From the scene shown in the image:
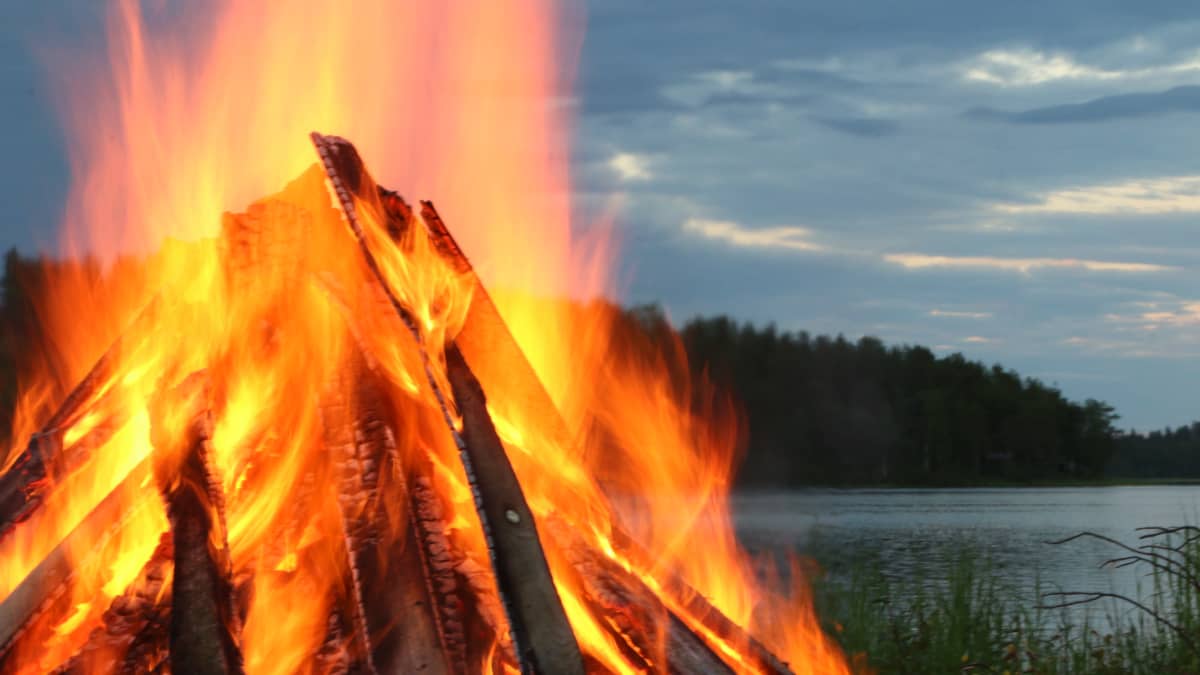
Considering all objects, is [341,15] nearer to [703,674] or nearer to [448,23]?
[448,23]

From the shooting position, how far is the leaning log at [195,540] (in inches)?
131

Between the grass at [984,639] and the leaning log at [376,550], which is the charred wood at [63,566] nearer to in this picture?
the leaning log at [376,550]

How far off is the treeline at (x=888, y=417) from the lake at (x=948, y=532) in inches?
37.3

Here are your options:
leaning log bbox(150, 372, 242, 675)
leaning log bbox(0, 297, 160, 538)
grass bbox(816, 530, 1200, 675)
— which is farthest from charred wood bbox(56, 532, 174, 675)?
grass bbox(816, 530, 1200, 675)

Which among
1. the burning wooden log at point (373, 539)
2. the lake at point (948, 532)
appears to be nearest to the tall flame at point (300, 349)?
the burning wooden log at point (373, 539)

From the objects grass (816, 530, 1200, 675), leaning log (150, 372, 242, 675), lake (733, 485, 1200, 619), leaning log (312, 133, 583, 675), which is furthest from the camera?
lake (733, 485, 1200, 619)

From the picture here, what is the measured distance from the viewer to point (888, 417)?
3288cm

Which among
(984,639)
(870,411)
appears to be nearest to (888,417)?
(870,411)

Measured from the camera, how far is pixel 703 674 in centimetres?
340

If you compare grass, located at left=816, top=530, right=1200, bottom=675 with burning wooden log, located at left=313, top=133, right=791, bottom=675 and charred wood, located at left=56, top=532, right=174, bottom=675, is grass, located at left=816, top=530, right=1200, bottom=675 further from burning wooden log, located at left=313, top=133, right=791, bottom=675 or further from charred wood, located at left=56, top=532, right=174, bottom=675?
charred wood, located at left=56, top=532, right=174, bottom=675

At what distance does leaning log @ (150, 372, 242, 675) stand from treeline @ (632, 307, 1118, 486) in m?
5.26

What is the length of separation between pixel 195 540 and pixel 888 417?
30969 millimetres

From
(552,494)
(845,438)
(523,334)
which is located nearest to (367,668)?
(552,494)

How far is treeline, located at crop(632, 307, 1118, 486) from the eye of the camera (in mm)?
24047
